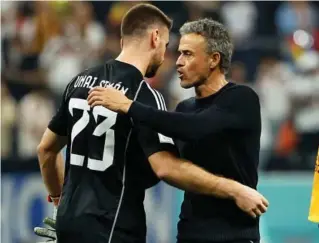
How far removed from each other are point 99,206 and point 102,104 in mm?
522

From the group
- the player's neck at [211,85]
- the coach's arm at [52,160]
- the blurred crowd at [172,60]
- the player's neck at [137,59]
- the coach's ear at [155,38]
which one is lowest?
the coach's arm at [52,160]

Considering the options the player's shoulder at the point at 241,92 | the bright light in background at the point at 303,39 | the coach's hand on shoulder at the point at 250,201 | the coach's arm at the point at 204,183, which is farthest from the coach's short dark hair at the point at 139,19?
the bright light in background at the point at 303,39

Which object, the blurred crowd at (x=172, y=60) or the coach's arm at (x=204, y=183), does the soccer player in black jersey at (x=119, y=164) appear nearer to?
the coach's arm at (x=204, y=183)

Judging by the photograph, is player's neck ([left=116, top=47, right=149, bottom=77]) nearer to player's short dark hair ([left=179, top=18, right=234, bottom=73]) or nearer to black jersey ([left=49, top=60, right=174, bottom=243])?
black jersey ([left=49, top=60, right=174, bottom=243])

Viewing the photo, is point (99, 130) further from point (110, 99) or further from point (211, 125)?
point (211, 125)

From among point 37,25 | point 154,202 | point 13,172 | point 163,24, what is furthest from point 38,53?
point 163,24

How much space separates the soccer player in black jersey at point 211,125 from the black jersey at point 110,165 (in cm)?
11

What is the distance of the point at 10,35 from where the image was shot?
1172 centimetres

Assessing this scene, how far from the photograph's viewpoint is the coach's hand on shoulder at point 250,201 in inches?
183

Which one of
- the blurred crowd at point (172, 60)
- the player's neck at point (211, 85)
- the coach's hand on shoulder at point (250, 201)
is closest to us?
the coach's hand on shoulder at point (250, 201)

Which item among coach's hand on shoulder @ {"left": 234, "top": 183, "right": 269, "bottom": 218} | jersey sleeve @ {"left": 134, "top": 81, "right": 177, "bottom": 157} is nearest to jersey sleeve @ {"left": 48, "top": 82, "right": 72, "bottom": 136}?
jersey sleeve @ {"left": 134, "top": 81, "right": 177, "bottom": 157}

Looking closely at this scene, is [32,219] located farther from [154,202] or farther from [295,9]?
[295,9]

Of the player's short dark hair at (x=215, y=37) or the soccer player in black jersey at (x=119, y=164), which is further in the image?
the player's short dark hair at (x=215, y=37)

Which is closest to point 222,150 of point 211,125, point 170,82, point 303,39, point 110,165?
point 211,125
